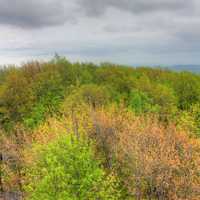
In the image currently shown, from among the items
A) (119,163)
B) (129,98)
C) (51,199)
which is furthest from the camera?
(129,98)

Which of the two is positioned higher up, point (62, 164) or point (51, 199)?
point (62, 164)

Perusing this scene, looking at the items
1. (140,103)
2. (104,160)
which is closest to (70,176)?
(104,160)

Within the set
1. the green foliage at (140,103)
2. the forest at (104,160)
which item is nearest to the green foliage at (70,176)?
the forest at (104,160)

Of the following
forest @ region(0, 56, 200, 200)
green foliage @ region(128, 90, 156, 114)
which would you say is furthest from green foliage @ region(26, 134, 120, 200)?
green foliage @ region(128, 90, 156, 114)

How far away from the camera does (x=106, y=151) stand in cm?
4306

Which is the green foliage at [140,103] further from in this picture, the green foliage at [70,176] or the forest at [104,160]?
the green foliage at [70,176]

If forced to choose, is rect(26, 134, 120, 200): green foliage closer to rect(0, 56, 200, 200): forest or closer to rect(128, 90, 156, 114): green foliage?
rect(0, 56, 200, 200): forest

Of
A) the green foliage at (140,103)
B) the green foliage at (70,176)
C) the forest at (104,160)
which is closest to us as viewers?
the green foliage at (70,176)

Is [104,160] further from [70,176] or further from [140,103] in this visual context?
[140,103]

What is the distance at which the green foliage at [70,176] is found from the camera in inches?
1353

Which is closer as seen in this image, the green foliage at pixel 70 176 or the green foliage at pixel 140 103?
the green foliage at pixel 70 176

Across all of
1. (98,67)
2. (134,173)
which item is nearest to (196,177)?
(134,173)

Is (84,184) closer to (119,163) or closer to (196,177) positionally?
(119,163)

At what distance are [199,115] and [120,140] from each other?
39076 millimetres
